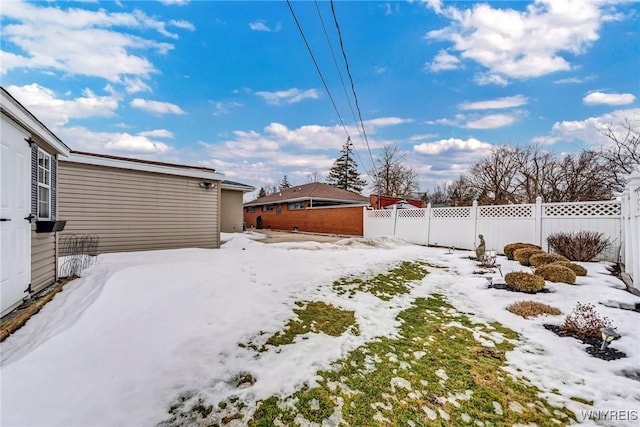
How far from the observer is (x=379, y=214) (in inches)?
605

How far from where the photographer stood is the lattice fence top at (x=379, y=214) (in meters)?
14.8

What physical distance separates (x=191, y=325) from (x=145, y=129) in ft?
41.2

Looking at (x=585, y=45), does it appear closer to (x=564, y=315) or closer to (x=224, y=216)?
(x=564, y=315)

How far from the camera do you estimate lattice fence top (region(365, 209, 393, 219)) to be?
1476 centimetres

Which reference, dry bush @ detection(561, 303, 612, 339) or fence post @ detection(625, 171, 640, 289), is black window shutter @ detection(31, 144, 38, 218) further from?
fence post @ detection(625, 171, 640, 289)

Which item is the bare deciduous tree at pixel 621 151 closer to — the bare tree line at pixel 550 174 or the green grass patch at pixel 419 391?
the bare tree line at pixel 550 174

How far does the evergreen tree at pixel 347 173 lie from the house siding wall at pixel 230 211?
1073 inches

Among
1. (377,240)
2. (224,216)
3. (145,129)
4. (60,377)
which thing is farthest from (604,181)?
(145,129)

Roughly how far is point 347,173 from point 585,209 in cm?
3408

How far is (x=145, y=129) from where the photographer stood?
12414mm

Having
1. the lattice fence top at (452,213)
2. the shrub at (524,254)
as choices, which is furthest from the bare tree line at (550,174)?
the shrub at (524,254)

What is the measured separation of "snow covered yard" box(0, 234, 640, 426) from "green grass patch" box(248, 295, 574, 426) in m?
0.01

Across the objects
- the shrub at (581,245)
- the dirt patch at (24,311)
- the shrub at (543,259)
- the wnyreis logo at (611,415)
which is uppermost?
the shrub at (581,245)

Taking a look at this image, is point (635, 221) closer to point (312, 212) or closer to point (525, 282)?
point (525, 282)
